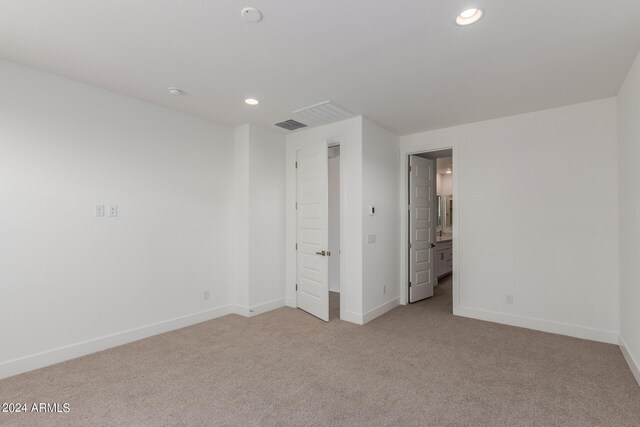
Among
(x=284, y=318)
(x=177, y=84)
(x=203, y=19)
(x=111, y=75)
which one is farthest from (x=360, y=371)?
(x=111, y=75)

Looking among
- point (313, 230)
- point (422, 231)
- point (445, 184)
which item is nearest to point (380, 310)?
point (313, 230)

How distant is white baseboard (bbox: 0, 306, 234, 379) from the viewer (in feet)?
8.80

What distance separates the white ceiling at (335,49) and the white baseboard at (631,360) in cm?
250

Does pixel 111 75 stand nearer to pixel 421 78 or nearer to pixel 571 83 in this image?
pixel 421 78

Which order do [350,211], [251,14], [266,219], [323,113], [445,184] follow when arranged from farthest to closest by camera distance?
[445,184], [266,219], [350,211], [323,113], [251,14]

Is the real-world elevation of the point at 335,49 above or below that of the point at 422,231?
above

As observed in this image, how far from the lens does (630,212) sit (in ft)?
9.27

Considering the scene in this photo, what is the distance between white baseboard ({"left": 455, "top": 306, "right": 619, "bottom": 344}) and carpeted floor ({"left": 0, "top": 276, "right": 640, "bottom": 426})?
5.9 inches

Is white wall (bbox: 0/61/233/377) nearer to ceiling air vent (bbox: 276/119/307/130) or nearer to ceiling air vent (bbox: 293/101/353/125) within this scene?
ceiling air vent (bbox: 276/119/307/130)

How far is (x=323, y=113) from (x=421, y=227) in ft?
8.25

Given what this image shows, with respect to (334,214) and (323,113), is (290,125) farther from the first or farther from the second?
(334,214)

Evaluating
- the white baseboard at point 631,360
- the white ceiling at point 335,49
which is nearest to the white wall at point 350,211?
the white ceiling at point 335,49

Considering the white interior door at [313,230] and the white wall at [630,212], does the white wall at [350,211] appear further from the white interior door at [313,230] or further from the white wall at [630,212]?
the white wall at [630,212]

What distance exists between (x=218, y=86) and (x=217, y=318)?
9.51 ft
